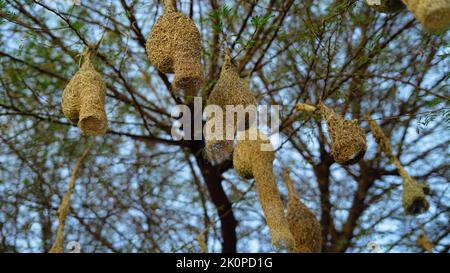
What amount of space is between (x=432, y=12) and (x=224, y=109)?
1.08 metres

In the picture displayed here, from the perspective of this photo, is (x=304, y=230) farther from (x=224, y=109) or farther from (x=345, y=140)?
(x=224, y=109)

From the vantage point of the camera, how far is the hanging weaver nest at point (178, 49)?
8.53ft

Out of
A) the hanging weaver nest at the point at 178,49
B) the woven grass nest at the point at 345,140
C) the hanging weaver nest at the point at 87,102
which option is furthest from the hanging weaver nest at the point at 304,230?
the hanging weaver nest at the point at 87,102

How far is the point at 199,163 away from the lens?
15.1 ft

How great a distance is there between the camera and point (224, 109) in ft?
9.38

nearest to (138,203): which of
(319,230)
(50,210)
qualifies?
(50,210)

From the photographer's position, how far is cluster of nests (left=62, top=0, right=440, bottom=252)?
2.70m

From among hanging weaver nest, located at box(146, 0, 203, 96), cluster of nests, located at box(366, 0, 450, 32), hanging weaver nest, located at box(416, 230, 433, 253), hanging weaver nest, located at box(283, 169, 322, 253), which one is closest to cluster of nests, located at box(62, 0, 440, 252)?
hanging weaver nest, located at box(146, 0, 203, 96)

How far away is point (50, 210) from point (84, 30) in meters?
1.63

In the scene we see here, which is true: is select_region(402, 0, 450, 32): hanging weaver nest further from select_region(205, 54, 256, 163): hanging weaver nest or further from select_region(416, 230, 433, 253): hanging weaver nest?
select_region(416, 230, 433, 253): hanging weaver nest

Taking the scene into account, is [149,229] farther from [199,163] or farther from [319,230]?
[319,230]

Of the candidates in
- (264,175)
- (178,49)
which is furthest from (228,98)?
(264,175)

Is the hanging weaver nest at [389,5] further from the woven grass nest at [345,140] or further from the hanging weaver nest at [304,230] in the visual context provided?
the hanging weaver nest at [304,230]

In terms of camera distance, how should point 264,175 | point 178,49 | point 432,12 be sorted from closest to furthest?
point 432,12 < point 178,49 < point 264,175
